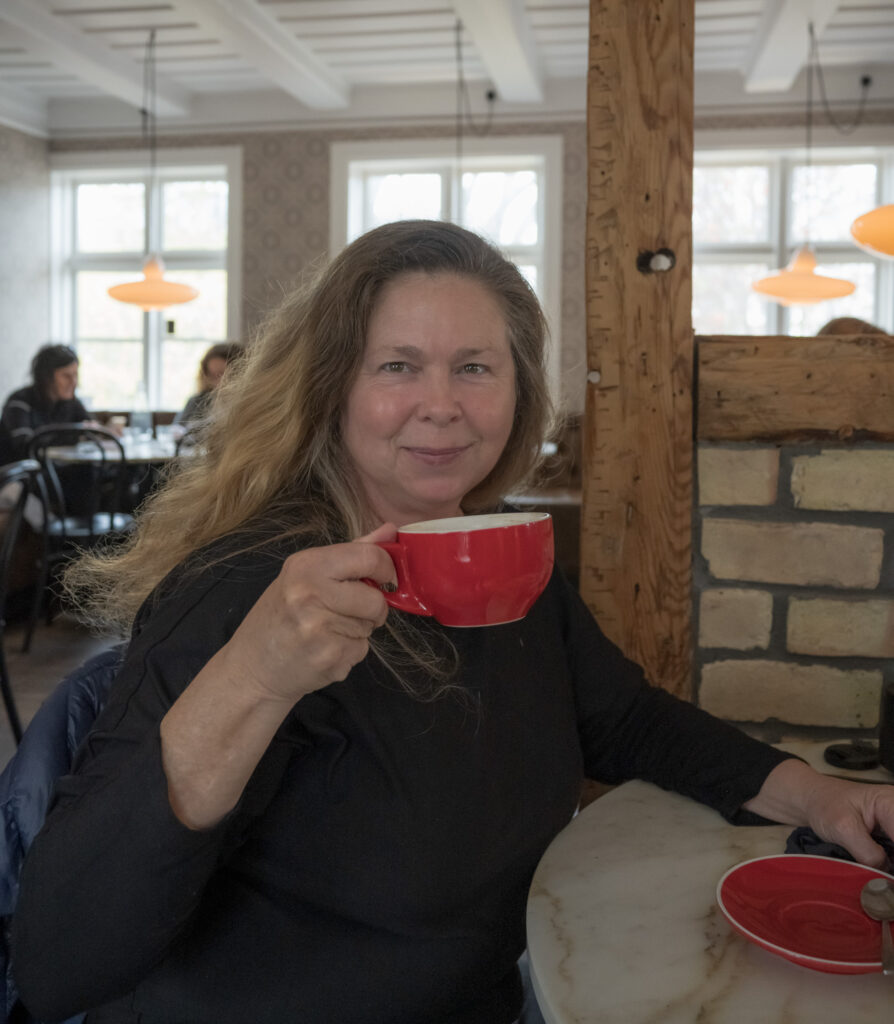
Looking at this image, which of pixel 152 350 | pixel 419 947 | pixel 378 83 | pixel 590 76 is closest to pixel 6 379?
pixel 152 350

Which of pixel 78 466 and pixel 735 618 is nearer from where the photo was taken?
pixel 735 618

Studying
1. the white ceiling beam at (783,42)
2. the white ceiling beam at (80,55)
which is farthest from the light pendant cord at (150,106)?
the white ceiling beam at (783,42)

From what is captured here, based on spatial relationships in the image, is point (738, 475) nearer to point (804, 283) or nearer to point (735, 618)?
point (735, 618)

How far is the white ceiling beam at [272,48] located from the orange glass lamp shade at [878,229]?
130 inches

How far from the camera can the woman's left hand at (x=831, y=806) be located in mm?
879

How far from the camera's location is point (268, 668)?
0.69 m

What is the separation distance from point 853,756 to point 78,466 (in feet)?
14.1

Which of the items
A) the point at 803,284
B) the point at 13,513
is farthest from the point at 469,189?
the point at 13,513

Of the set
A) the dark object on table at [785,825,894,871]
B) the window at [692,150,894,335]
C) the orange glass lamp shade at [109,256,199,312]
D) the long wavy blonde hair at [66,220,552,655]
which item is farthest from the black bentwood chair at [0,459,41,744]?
the window at [692,150,894,335]

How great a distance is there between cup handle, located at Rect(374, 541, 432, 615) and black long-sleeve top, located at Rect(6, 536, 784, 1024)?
0.17 metres

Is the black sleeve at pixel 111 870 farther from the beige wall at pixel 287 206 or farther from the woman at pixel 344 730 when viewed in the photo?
the beige wall at pixel 287 206

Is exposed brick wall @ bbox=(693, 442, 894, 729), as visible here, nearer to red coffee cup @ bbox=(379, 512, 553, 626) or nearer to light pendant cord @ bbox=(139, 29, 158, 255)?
red coffee cup @ bbox=(379, 512, 553, 626)

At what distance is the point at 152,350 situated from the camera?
767 cm

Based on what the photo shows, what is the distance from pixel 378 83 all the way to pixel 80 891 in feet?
22.6
